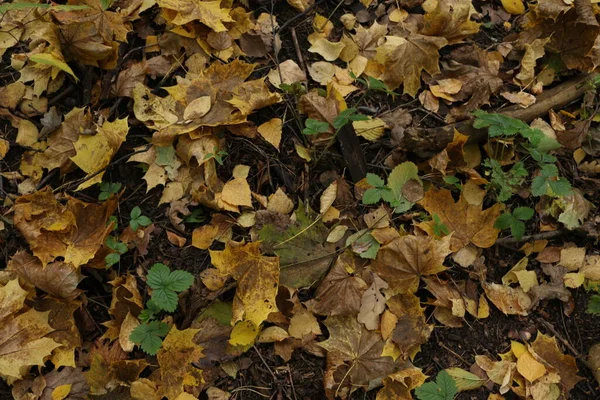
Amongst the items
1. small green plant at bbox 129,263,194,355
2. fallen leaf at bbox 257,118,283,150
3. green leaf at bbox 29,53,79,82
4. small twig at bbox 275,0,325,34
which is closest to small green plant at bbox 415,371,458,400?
small green plant at bbox 129,263,194,355

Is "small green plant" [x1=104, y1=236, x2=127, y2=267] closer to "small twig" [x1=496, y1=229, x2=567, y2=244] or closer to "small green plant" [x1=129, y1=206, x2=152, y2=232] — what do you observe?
"small green plant" [x1=129, y1=206, x2=152, y2=232]

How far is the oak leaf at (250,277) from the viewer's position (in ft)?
7.24

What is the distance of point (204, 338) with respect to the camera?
224cm

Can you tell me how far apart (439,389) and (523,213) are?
0.84 meters

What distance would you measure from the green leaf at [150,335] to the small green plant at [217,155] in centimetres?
72

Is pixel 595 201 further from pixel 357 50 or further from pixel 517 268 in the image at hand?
pixel 357 50

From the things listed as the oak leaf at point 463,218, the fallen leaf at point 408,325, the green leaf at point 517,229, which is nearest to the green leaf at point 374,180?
the oak leaf at point 463,218

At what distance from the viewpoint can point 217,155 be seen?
8.19 ft

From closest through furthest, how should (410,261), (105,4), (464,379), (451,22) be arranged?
1. (464,379)
2. (410,261)
3. (105,4)
4. (451,22)

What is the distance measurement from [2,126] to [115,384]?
4.31 feet

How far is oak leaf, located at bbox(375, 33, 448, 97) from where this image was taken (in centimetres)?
276

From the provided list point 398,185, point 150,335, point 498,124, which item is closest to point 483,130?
point 498,124

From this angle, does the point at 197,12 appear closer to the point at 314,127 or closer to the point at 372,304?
the point at 314,127

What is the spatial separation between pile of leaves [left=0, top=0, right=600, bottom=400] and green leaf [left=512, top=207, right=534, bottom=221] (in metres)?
0.04
